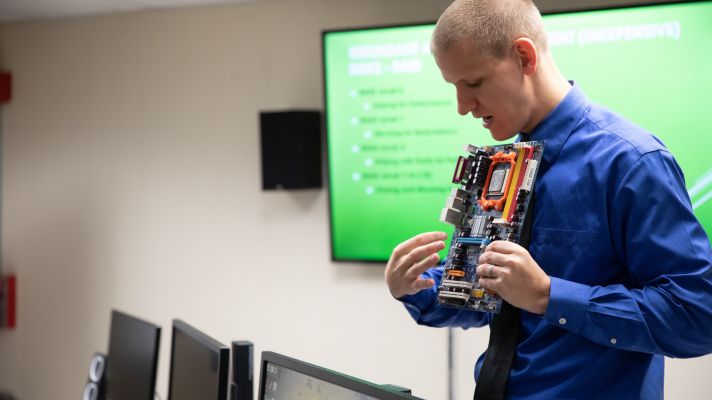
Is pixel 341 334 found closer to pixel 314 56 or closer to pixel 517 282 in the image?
pixel 314 56

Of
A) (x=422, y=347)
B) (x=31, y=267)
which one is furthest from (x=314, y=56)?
(x=31, y=267)

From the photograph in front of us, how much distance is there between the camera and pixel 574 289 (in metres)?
1.45

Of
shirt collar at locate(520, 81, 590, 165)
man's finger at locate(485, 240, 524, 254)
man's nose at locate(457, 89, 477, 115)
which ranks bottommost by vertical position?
man's finger at locate(485, 240, 524, 254)

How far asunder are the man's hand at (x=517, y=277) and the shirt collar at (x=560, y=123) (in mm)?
247

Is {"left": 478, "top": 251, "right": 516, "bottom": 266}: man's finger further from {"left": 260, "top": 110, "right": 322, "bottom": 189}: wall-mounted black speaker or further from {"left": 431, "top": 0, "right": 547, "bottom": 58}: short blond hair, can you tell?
{"left": 260, "top": 110, "right": 322, "bottom": 189}: wall-mounted black speaker

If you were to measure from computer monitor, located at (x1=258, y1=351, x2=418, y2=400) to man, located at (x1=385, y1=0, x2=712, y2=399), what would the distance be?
31 cm

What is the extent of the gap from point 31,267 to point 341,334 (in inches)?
89.0

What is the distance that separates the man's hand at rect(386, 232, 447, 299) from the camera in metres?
1.70

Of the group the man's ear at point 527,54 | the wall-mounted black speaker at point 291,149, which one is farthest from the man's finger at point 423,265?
the wall-mounted black speaker at point 291,149

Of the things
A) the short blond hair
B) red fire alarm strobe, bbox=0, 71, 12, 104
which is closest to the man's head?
the short blond hair

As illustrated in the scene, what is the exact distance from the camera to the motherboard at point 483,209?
5.22ft

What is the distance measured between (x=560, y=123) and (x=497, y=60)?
0.59ft

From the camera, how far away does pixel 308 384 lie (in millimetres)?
1520

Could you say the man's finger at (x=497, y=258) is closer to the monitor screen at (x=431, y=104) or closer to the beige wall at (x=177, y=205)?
the monitor screen at (x=431, y=104)
